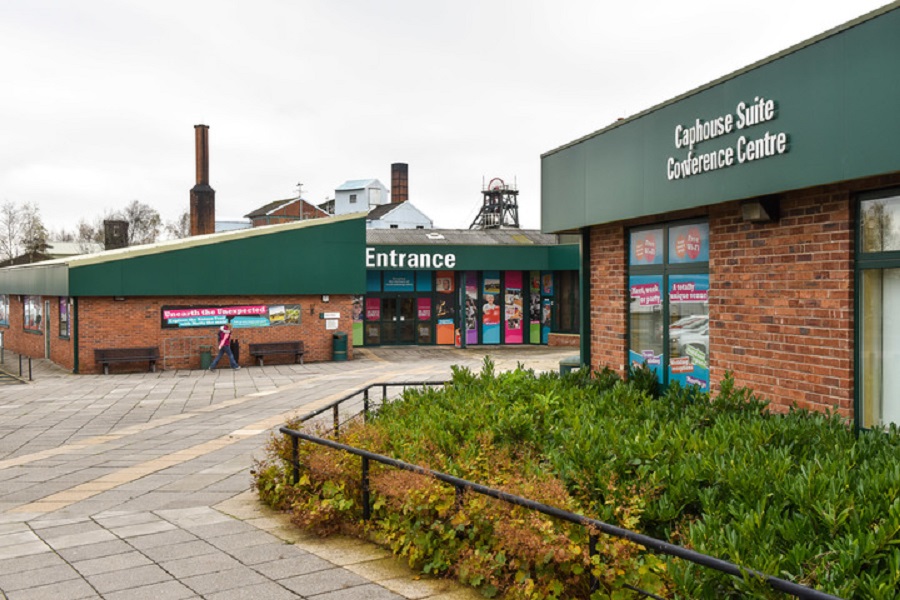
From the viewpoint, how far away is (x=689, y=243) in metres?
9.16

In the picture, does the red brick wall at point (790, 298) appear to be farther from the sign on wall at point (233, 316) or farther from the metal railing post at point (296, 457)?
the sign on wall at point (233, 316)

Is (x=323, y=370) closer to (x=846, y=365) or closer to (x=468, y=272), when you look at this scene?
(x=468, y=272)

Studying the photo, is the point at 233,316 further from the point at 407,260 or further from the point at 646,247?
the point at 646,247

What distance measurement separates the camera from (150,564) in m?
6.08

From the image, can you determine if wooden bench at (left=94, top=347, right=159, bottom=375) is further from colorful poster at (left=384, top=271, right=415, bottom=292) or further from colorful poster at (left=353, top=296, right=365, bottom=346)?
colorful poster at (left=384, top=271, right=415, bottom=292)

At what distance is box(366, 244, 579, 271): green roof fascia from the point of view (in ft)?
99.2

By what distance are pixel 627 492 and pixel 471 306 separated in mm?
27300

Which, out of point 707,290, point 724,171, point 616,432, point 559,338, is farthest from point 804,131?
point 559,338

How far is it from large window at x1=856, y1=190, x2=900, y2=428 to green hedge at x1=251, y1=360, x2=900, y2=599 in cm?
70

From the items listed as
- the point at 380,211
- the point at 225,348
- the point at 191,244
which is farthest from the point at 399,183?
the point at 225,348

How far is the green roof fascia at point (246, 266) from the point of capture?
2345 centimetres

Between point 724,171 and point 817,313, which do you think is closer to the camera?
point 817,313

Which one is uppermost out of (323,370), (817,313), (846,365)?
(817,313)

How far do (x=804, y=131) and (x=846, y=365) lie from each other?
208 cm
